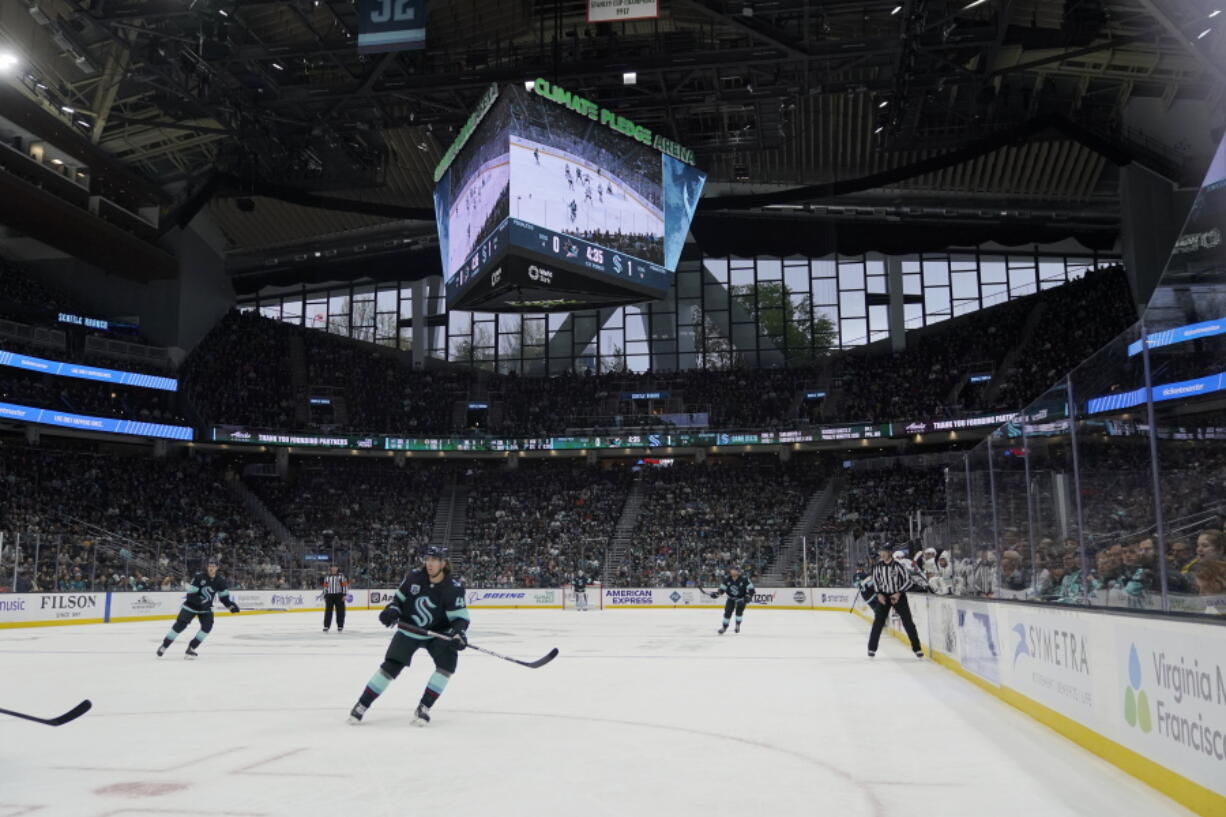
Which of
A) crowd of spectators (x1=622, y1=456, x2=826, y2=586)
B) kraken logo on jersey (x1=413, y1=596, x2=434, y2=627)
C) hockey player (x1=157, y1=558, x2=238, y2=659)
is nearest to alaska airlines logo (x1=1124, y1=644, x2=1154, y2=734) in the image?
kraken logo on jersey (x1=413, y1=596, x2=434, y2=627)

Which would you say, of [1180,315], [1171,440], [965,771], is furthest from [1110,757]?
[1180,315]

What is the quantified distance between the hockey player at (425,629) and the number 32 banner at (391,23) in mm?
12959

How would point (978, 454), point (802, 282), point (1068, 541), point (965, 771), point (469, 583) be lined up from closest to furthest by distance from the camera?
point (965, 771), point (1068, 541), point (978, 454), point (469, 583), point (802, 282)

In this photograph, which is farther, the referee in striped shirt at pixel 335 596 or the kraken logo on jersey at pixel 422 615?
the referee in striped shirt at pixel 335 596

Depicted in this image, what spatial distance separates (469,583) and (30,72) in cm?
2005

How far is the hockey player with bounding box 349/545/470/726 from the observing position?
8.05m

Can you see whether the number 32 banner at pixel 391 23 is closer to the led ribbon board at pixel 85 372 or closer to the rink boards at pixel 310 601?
the rink boards at pixel 310 601

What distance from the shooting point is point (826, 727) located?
26.6ft

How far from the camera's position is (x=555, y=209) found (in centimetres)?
1841

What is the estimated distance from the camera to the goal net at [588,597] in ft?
109

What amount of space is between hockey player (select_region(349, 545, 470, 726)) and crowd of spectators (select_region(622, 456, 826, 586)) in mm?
26472

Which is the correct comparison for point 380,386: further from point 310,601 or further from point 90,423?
point 310,601

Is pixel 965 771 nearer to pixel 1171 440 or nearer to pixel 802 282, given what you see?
pixel 1171 440

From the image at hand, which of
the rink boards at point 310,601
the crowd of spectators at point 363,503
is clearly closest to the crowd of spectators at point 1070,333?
the rink boards at point 310,601
